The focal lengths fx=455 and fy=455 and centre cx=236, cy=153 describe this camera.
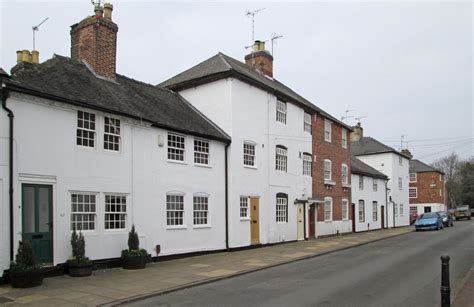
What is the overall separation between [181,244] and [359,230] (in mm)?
23412

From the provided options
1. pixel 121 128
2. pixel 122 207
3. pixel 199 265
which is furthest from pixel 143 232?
pixel 121 128

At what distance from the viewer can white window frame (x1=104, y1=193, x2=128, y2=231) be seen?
15.5 m

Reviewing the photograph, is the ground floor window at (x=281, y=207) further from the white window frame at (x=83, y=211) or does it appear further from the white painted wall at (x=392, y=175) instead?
the white painted wall at (x=392, y=175)

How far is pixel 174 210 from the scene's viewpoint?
18.5 meters

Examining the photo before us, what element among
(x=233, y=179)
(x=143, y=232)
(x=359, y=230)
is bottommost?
(x=359, y=230)

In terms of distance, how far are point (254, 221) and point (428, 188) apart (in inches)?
2191

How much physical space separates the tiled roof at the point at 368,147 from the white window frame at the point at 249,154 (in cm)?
2969

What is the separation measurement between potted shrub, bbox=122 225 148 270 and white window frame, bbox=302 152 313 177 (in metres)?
15.1

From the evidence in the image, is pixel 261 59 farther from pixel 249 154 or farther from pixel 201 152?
pixel 201 152

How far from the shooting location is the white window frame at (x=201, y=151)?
20125mm

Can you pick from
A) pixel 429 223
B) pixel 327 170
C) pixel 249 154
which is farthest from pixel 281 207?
pixel 429 223

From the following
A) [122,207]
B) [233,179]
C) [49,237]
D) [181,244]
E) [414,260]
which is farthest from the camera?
[233,179]

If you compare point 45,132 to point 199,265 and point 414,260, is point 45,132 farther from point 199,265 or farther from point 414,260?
point 414,260

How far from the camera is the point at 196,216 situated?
19844 millimetres
